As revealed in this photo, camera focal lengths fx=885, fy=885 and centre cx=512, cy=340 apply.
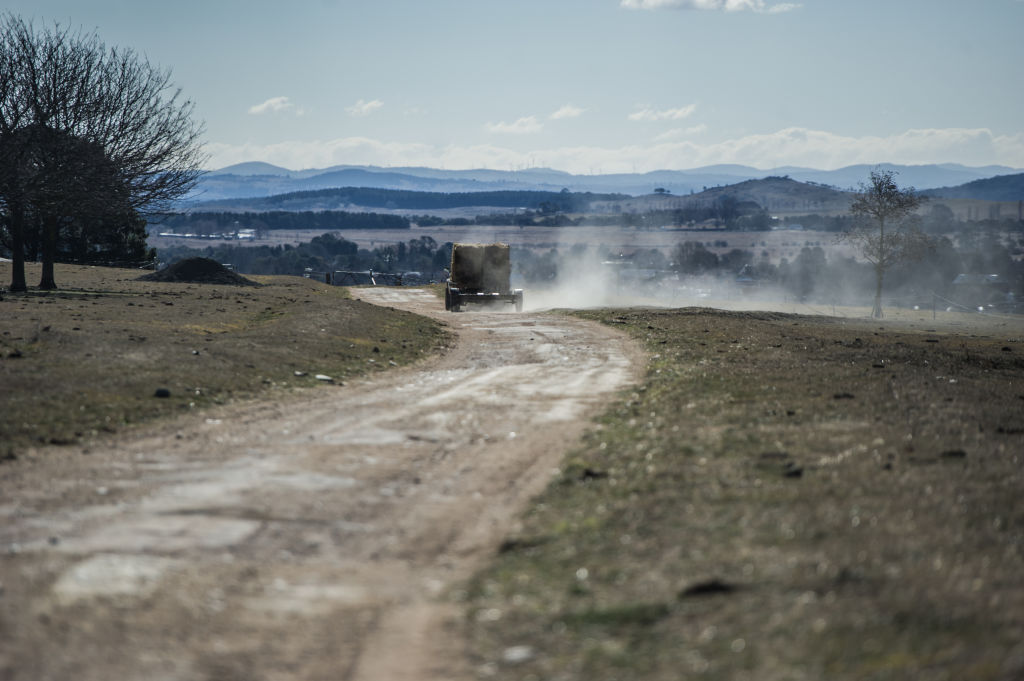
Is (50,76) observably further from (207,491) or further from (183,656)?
(183,656)

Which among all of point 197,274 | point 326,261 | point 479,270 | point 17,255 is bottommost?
point 197,274

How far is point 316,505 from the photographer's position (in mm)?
8852

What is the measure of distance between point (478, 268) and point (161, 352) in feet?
92.7

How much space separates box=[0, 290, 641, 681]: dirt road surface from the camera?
221 inches

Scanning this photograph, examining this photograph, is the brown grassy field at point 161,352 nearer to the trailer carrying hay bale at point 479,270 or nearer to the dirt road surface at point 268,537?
the dirt road surface at point 268,537

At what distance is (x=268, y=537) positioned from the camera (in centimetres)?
785

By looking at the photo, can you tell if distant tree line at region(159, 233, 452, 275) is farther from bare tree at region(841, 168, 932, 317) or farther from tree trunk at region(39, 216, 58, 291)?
tree trunk at region(39, 216, 58, 291)

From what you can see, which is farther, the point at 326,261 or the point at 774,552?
the point at 326,261

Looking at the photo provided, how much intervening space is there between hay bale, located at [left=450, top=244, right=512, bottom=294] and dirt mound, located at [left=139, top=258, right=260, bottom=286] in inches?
538

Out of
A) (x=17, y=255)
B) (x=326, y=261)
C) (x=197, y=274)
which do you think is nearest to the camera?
(x=17, y=255)

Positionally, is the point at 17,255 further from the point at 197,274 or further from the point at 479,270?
the point at 479,270

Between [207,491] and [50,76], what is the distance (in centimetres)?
3665

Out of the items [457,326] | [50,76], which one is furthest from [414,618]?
[50,76]

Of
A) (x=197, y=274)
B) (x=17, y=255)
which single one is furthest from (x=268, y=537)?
(x=197, y=274)
